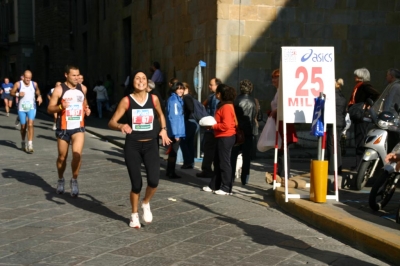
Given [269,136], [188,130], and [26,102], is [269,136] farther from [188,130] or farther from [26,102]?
[26,102]

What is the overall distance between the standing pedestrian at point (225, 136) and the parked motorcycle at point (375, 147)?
67.2 inches

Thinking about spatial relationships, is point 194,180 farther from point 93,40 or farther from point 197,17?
point 93,40

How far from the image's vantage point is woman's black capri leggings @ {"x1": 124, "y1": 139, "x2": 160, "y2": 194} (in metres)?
7.18

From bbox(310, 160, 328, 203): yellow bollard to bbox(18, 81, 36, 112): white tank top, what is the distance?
26.8 ft

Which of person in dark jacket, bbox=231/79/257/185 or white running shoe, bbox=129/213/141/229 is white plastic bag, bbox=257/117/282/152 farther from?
white running shoe, bbox=129/213/141/229

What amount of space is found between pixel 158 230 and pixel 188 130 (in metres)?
4.99

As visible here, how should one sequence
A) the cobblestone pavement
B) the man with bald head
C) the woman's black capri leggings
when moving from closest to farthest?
the cobblestone pavement, the woman's black capri leggings, the man with bald head

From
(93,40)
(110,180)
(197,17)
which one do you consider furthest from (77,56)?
(110,180)

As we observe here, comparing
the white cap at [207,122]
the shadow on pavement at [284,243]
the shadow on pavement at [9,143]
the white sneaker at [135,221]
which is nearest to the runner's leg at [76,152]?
the white cap at [207,122]

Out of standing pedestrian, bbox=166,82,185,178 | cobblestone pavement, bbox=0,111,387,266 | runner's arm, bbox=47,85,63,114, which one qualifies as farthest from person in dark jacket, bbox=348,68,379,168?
runner's arm, bbox=47,85,63,114

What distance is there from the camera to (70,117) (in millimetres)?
9117

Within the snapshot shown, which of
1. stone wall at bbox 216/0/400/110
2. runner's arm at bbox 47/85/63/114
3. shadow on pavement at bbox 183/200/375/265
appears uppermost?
stone wall at bbox 216/0/400/110

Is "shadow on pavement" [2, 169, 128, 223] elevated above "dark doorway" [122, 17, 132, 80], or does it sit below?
below

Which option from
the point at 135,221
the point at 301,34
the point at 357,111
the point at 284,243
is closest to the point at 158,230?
the point at 135,221
